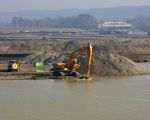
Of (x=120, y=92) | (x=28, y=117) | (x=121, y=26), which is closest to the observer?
(x=28, y=117)

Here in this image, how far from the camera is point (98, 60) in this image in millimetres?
25766

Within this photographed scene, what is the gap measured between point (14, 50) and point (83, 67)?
62.4 feet

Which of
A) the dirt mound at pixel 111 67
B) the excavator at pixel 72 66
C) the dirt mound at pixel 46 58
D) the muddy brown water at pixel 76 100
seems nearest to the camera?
the muddy brown water at pixel 76 100

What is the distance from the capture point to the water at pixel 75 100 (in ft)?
47.5

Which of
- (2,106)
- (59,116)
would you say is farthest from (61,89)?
(59,116)

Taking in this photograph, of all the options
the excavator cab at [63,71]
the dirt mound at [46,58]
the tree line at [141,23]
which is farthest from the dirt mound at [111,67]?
the tree line at [141,23]

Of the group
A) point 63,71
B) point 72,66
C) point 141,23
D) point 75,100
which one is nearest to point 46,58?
point 72,66

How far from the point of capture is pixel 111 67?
2553cm

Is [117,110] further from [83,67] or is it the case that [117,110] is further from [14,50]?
[14,50]

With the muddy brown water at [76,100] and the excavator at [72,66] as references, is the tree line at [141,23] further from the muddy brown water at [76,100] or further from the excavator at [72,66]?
the muddy brown water at [76,100]

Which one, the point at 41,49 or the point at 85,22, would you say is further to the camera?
the point at 85,22

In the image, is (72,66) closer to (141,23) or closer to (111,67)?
(111,67)

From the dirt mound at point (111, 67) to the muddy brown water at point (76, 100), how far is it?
1677 mm

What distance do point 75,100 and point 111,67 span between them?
27.9 feet
